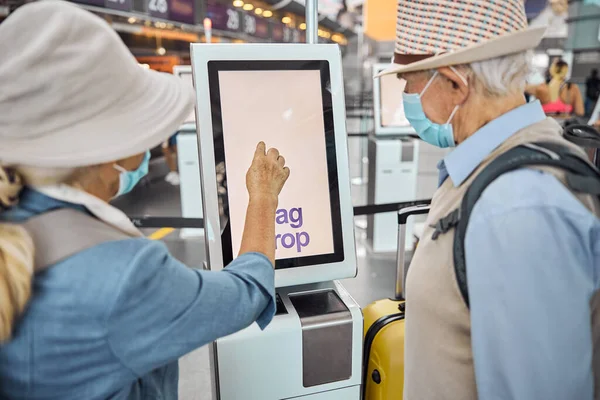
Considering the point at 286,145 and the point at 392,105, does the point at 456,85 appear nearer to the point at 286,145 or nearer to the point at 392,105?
the point at 286,145

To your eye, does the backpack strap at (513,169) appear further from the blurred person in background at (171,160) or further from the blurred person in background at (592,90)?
the blurred person in background at (592,90)

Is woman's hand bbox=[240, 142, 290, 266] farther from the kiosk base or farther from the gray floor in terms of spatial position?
the gray floor

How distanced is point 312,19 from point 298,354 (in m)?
1.21

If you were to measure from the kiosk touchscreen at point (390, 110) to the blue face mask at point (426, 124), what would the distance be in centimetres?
332

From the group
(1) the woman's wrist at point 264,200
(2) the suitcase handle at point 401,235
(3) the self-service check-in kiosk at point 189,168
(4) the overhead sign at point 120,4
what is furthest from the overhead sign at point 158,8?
(1) the woman's wrist at point 264,200

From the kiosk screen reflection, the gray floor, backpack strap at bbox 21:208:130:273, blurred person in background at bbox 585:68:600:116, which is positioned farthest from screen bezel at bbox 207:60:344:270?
blurred person in background at bbox 585:68:600:116

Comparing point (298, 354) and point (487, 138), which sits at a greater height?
point (487, 138)

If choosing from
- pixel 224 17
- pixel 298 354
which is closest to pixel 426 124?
pixel 298 354

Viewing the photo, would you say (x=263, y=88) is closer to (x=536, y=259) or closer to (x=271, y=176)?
(x=271, y=176)

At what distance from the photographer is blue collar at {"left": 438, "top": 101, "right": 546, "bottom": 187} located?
100cm

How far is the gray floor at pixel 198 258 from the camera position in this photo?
2.72 m

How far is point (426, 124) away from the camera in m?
1.19

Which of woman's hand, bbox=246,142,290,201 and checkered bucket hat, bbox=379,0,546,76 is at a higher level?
checkered bucket hat, bbox=379,0,546,76

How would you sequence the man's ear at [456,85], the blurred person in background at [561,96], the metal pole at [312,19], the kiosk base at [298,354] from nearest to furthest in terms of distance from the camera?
the man's ear at [456,85] → the kiosk base at [298,354] → the metal pole at [312,19] → the blurred person in background at [561,96]
